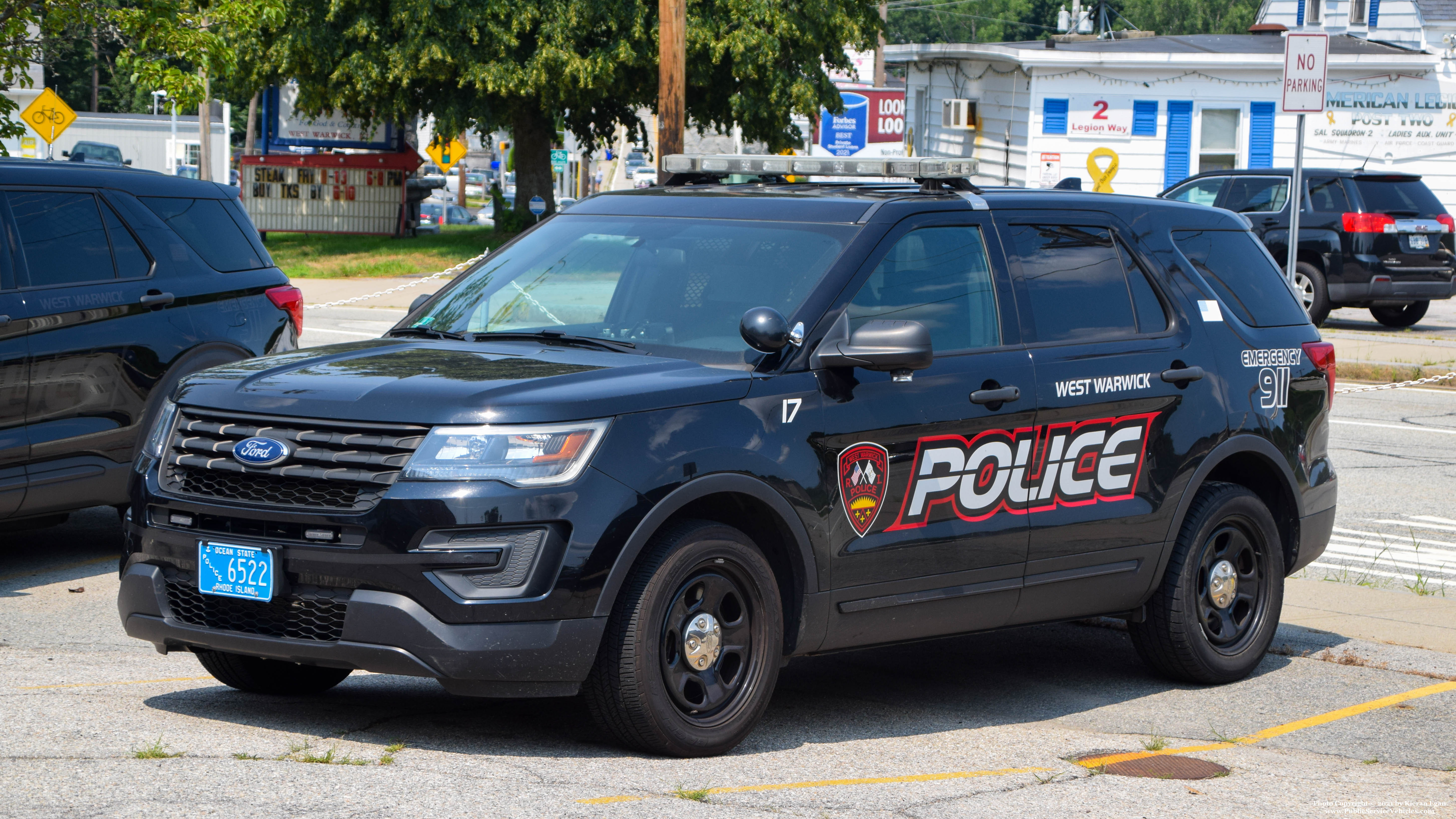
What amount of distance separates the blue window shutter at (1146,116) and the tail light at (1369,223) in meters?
15.6

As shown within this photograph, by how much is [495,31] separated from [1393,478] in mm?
23135

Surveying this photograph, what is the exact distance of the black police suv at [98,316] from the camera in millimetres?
7902

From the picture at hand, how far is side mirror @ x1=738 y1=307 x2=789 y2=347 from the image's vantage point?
5.29 metres

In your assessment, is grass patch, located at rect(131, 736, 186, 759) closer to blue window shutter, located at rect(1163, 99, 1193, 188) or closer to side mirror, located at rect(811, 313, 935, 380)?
side mirror, located at rect(811, 313, 935, 380)

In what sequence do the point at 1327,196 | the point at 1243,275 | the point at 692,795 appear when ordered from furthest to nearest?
the point at 1327,196, the point at 1243,275, the point at 692,795

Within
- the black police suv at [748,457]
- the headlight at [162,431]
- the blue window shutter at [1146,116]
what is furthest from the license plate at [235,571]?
the blue window shutter at [1146,116]

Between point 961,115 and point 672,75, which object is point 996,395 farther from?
point 961,115

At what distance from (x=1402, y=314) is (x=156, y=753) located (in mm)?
23098

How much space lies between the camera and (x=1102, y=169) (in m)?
36.5

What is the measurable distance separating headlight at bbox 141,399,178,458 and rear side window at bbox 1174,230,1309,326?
395cm

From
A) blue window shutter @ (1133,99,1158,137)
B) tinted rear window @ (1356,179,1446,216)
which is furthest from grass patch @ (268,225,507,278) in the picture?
tinted rear window @ (1356,179,1446,216)

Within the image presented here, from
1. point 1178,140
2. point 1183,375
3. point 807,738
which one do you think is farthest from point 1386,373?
point 1178,140

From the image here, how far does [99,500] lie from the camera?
8.25 meters

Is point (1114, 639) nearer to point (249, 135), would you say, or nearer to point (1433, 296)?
point (1433, 296)
